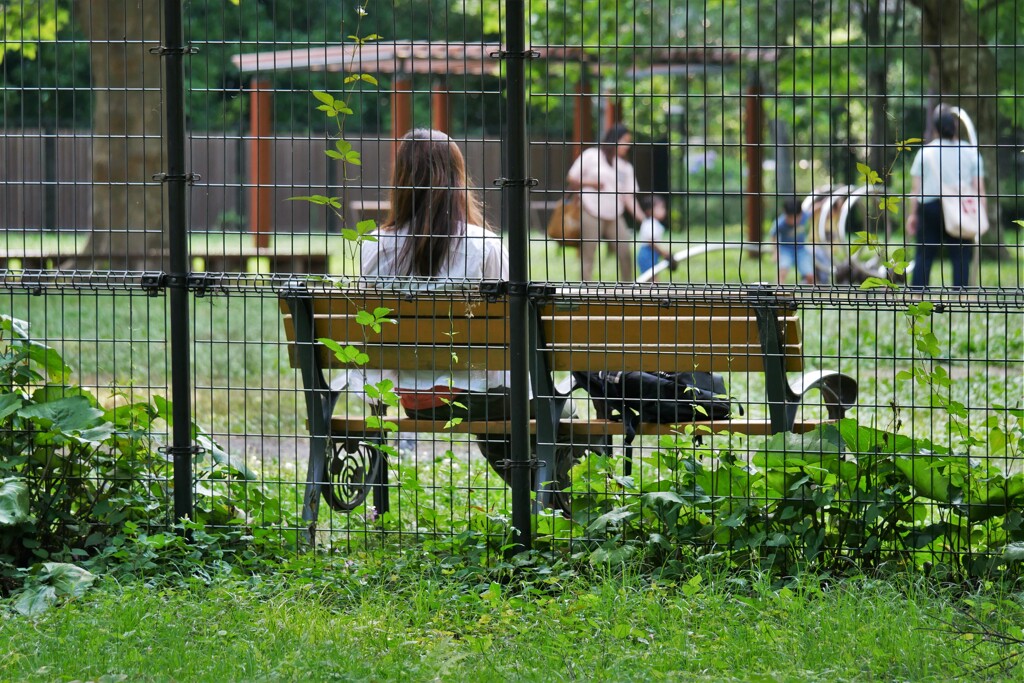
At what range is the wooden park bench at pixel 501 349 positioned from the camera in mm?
4789

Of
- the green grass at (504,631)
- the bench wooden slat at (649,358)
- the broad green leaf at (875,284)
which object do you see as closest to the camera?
the green grass at (504,631)

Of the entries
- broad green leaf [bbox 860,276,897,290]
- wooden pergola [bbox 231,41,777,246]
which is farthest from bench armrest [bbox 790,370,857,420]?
wooden pergola [bbox 231,41,777,246]

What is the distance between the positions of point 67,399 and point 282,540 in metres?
1.01

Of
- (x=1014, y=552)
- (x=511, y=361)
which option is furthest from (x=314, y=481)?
(x=1014, y=552)

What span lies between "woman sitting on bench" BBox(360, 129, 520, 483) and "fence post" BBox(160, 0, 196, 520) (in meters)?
0.72

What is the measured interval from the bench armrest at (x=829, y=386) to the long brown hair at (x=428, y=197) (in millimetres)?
1564

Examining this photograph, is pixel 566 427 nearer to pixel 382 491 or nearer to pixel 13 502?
pixel 382 491

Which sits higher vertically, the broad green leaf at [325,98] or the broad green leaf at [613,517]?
the broad green leaf at [325,98]

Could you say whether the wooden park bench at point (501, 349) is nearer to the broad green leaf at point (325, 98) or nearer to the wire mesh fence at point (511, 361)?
the wire mesh fence at point (511, 361)

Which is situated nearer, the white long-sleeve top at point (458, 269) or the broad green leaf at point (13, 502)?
the broad green leaf at point (13, 502)

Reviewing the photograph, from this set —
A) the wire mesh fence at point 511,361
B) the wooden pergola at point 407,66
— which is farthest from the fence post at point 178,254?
the wooden pergola at point 407,66

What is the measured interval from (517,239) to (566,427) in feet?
2.79

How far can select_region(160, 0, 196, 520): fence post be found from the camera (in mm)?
4738

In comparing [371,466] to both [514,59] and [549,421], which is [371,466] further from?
[514,59]
